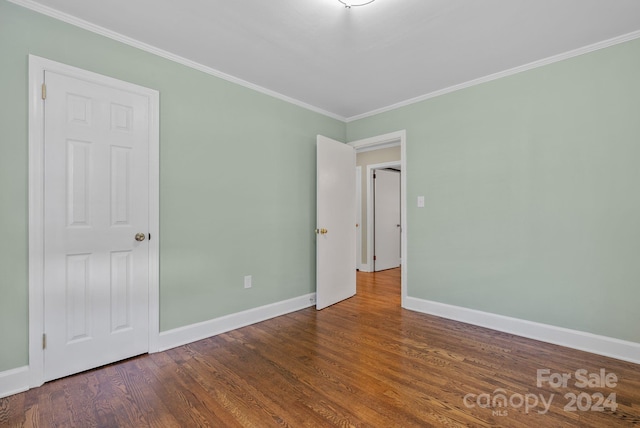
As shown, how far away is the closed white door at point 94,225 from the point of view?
2.06 meters

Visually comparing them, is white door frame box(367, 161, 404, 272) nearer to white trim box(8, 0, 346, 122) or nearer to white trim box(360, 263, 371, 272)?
white trim box(360, 263, 371, 272)

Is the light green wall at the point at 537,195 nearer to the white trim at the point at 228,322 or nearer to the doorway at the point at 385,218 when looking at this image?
the white trim at the point at 228,322

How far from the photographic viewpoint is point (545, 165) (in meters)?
2.73

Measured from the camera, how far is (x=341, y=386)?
2.00m

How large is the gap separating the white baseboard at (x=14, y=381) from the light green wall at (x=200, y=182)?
48 millimetres

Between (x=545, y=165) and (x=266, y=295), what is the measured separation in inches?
118

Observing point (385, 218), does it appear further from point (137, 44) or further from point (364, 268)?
point (137, 44)

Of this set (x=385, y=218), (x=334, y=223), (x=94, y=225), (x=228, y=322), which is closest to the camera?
(x=94, y=225)

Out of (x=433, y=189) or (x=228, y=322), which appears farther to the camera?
(x=433, y=189)

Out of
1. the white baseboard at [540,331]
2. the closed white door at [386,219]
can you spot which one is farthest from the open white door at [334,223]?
the closed white door at [386,219]

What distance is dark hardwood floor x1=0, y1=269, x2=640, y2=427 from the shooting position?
1695 mm

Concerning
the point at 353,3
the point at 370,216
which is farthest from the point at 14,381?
the point at 370,216

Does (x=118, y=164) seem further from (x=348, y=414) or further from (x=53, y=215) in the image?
(x=348, y=414)

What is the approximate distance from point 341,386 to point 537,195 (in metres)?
2.39
